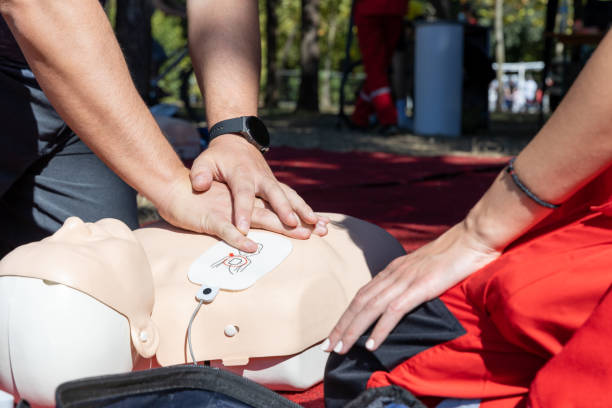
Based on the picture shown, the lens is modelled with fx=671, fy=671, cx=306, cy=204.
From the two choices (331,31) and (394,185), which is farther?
(331,31)

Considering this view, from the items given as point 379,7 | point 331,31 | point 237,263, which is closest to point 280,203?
point 237,263

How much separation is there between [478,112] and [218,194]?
572cm

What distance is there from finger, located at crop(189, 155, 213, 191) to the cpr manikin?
3.9 inches

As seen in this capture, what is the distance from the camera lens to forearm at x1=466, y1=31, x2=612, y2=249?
0.78 metres

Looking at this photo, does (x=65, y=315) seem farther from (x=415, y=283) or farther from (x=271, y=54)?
(x=271, y=54)

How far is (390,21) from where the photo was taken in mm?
6035

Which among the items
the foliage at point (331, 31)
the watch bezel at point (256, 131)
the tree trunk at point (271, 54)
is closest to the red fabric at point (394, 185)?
the watch bezel at point (256, 131)

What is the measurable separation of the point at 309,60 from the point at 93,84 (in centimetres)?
1013

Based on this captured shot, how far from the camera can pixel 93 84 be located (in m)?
1.24

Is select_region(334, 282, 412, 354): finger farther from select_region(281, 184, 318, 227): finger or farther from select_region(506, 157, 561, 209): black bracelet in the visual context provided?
select_region(281, 184, 318, 227): finger

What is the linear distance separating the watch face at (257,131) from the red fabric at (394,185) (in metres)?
1.01

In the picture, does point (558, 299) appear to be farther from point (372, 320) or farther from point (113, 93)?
point (113, 93)

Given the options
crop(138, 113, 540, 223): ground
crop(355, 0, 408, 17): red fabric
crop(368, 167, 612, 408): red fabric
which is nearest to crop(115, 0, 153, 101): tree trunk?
crop(138, 113, 540, 223): ground

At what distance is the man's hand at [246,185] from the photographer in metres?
1.23
